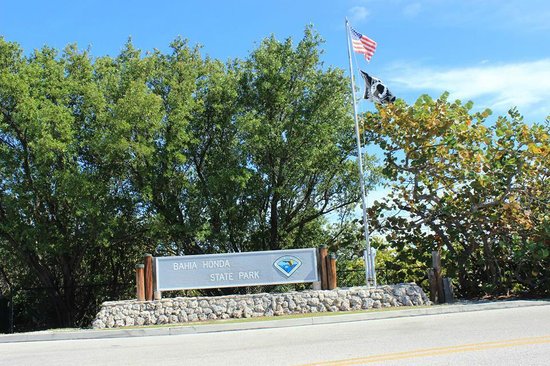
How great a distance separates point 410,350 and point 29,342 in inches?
390

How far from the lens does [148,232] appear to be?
22531 millimetres

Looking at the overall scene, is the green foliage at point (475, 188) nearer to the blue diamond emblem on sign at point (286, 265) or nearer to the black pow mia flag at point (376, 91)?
the black pow mia flag at point (376, 91)

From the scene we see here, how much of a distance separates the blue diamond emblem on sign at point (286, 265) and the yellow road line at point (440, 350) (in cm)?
874

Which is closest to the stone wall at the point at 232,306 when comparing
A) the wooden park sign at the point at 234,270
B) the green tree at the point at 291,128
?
the wooden park sign at the point at 234,270

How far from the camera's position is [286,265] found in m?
17.0

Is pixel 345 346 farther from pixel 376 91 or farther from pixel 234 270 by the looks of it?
pixel 376 91

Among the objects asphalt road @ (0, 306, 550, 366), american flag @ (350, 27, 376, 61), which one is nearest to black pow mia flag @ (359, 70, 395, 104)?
american flag @ (350, 27, 376, 61)

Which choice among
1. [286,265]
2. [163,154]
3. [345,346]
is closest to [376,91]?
[286,265]

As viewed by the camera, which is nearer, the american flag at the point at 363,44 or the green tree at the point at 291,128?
the american flag at the point at 363,44

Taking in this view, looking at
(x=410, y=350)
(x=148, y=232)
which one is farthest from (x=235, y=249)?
(x=410, y=350)

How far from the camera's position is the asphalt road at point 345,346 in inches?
307

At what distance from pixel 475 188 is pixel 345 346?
1150 cm

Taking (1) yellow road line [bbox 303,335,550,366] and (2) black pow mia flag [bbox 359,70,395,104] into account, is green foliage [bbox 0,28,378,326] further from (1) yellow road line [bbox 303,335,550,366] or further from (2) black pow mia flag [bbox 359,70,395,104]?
(1) yellow road line [bbox 303,335,550,366]

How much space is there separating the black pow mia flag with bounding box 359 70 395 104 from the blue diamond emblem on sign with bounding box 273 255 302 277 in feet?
20.1
